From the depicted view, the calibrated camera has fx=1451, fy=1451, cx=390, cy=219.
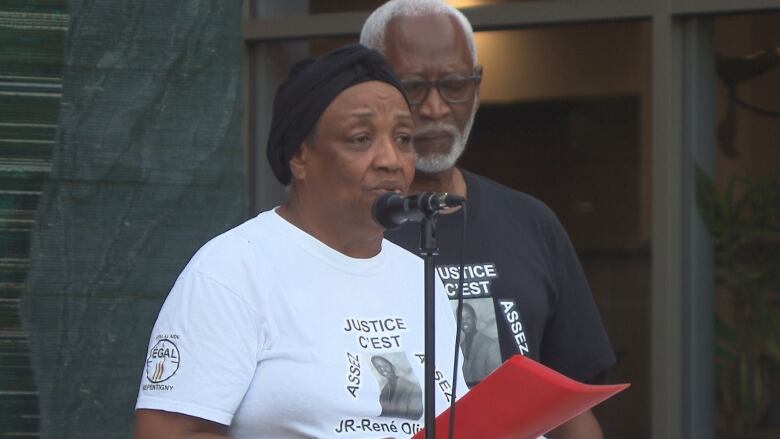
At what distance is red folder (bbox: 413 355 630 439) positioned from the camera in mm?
2477

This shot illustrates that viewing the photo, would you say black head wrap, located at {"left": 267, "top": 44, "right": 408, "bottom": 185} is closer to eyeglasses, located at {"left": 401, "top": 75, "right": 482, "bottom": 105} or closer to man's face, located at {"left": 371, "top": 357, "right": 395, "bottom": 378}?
man's face, located at {"left": 371, "top": 357, "right": 395, "bottom": 378}

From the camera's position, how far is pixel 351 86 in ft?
9.43

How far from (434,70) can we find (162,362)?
127cm

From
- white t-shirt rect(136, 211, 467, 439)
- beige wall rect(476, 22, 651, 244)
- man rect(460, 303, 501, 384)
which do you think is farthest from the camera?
beige wall rect(476, 22, 651, 244)

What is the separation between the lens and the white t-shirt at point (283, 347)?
2.61 m

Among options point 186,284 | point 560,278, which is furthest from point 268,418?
point 560,278

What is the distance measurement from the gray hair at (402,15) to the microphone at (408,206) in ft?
3.57

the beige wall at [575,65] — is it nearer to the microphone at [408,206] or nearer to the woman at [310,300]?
the woman at [310,300]

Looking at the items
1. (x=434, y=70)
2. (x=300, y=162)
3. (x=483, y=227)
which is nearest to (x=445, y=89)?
(x=434, y=70)

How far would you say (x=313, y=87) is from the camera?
2863 millimetres

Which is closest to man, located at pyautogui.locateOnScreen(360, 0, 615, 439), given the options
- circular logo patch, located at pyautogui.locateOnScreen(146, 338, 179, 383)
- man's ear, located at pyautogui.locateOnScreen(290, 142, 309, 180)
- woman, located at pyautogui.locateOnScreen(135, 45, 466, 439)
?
woman, located at pyautogui.locateOnScreen(135, 45, 466, 439)

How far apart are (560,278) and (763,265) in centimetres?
213

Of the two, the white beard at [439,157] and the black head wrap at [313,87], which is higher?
the black head wrap at [313,87]

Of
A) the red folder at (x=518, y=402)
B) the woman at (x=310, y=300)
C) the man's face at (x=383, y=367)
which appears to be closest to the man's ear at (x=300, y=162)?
the woman at (x=310, y=300)
